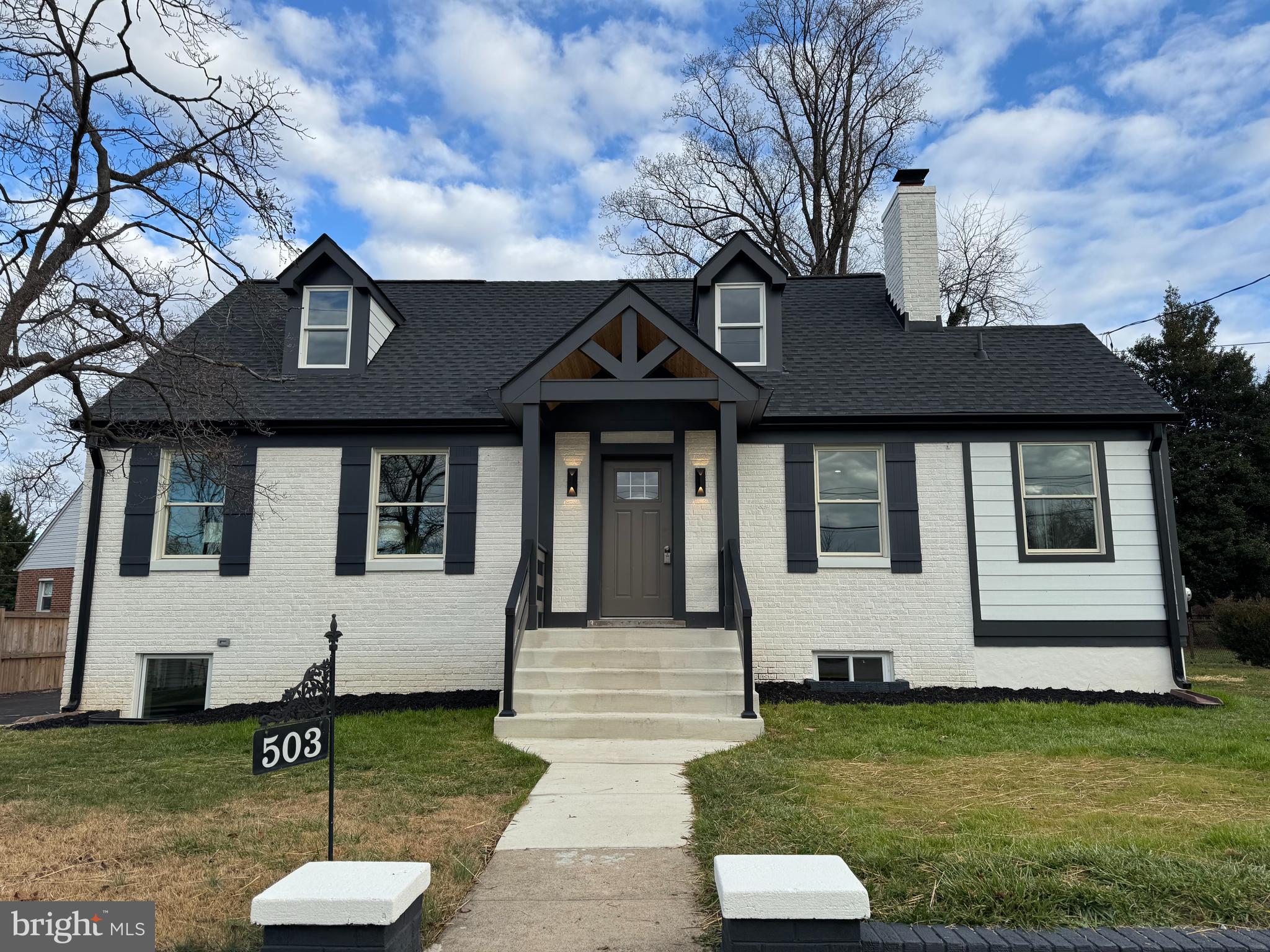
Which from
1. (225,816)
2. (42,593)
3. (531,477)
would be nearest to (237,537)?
(531,477)

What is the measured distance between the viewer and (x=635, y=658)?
8.91 metres

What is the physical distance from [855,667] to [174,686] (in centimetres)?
856

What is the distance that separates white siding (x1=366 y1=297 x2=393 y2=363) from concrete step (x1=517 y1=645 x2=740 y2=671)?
211 inches

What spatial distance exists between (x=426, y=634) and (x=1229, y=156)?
14642mm

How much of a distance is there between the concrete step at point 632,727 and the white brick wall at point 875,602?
8.67 feet

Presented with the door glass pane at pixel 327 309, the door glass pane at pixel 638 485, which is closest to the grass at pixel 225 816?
the door glass pane at pixel 638 485

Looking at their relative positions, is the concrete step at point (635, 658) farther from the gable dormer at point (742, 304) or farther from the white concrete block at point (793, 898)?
the white concrete block at point (793, 898)

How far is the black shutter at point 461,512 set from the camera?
10.7 m

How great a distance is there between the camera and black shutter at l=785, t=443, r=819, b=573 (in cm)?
1062

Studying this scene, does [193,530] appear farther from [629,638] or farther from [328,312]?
[629,638]

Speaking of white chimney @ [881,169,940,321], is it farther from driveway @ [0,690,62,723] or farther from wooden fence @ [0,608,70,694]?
wooden fence @ [0,608,70,694]

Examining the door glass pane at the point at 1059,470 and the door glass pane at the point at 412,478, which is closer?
the door glass pane at the point at 1059,470

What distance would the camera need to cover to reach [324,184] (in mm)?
10016

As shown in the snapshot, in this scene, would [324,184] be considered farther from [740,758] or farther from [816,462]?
[740,758]
